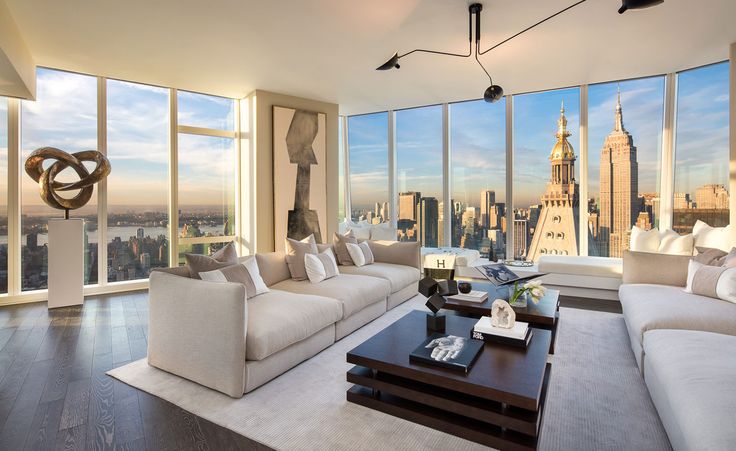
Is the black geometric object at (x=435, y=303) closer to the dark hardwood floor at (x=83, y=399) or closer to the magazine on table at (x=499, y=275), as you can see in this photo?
the magazine on table at (x=499, y=275)

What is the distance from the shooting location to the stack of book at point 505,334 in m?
2.44

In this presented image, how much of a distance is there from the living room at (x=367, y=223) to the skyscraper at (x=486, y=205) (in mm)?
52

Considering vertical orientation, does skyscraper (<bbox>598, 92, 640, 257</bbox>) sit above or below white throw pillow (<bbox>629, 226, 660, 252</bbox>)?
above

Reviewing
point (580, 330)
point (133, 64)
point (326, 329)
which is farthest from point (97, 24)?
point (580, 330)

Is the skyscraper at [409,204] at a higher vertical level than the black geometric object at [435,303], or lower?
higher

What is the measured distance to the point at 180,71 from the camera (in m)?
5.04

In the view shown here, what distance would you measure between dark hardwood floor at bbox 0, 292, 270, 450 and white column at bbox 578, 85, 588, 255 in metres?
5.54

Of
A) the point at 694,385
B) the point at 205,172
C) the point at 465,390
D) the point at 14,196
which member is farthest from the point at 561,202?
the point at 14,196

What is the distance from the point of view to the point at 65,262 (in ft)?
15.3

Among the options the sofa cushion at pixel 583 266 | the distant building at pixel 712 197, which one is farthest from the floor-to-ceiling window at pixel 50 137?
the distant building at pixel 712 197

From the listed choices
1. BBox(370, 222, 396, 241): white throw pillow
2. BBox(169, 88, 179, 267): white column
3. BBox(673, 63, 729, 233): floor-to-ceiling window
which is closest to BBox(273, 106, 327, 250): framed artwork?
BBox(370, 222, 396, 241): white throw pillow

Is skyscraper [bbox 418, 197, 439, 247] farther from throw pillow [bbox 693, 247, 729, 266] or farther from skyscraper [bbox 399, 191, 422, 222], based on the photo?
throw pillow [bbox 693, 247, 729, 266]

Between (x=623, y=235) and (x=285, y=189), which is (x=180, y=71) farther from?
(x=623, y=235)

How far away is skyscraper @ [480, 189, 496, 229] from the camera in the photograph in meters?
6.58
